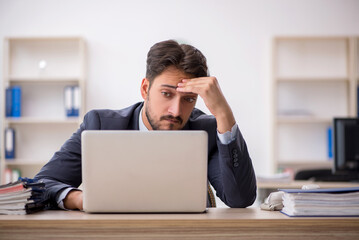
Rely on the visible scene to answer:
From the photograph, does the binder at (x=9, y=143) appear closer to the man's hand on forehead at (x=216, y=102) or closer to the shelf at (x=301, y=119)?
the shelf at (x=301, y=119)

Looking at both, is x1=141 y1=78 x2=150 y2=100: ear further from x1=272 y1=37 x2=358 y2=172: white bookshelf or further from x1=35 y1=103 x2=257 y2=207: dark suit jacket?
x1=272 y1=37 x2=358 y2=172: white bookshelf

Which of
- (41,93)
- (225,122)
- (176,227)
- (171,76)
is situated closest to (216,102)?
(225,122)

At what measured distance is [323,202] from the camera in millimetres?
1234

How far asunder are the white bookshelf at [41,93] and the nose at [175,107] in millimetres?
3307

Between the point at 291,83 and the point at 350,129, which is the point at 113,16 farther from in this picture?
the point at 350,129

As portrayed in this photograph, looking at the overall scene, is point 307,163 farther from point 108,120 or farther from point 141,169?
point 141,169

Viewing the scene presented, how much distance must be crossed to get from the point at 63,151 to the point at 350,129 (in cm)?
228

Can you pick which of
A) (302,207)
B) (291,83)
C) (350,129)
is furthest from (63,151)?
(291,83)

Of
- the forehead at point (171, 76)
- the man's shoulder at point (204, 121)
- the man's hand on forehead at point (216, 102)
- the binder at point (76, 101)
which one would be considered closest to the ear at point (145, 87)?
the forehead at point (171, 76)

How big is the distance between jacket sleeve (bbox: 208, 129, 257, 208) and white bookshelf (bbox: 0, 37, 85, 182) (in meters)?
3.56

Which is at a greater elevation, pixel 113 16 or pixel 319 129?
pixel 113 16

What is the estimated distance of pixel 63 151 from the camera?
178cm

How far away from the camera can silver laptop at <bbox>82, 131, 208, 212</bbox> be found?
1.20 metres

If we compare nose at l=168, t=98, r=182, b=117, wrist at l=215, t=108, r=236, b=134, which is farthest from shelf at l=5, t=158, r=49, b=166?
wrist at l=215, t=108, r=236, b=134
